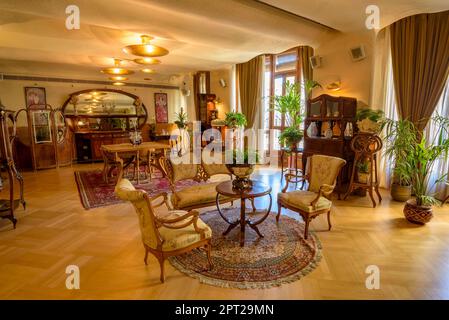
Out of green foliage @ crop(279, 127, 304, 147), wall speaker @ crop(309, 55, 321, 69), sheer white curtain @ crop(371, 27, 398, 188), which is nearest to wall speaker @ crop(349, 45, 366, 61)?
sheer white curtain @ crop(371, 27, 398, 188)

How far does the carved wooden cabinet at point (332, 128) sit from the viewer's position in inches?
175

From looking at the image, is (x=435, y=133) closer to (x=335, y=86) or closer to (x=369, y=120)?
(x=369, y=120)

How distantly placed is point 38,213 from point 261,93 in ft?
18.6

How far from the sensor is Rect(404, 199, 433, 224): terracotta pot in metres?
3.26

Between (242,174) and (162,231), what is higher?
(242,174)

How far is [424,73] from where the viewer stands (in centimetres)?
406

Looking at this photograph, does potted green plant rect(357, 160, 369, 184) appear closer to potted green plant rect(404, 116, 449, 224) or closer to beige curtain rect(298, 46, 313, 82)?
potted green plant rect(404, 116, 449, 224)

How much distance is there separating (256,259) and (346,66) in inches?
156

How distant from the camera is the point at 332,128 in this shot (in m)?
4.73

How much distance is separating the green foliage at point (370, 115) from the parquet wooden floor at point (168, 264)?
1.40m

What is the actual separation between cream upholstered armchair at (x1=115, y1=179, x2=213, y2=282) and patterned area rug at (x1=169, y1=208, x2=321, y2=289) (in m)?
0.18

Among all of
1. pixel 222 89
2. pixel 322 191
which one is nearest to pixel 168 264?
pixel 322 191

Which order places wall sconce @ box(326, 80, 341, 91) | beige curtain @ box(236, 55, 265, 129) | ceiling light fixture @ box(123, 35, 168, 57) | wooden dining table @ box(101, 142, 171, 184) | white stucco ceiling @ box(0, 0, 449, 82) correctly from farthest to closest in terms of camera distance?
beige curtain @ box(236, 55, 265, 129) < wooden dining table @ box(101, 142, 171, 184) < wall sconce @ box(326, 80, 341, 91) < ceiling light fixture @ box(123, 35, 168, 57) < white stucco ceiling @ box(0, 0, 449, 82)
